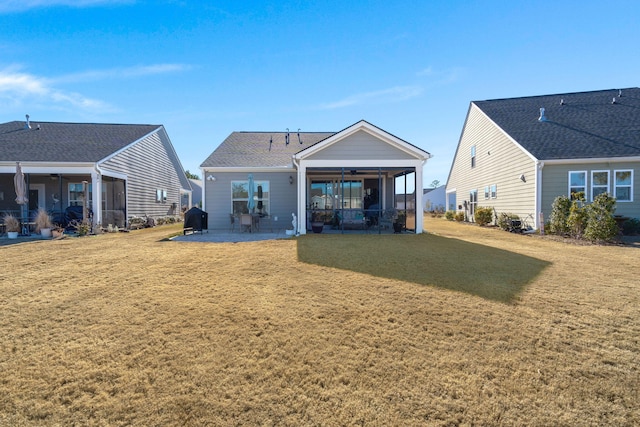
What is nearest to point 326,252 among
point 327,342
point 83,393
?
point 327,342

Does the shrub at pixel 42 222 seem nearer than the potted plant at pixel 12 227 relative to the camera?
No

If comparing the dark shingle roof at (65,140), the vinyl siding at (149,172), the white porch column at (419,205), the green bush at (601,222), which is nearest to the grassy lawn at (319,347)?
the green bush at (601,222)

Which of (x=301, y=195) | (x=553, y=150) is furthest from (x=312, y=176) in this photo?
(x=553, y=150)

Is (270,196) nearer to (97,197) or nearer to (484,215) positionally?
(97,197)

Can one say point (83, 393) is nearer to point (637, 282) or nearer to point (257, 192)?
point (637, 282)

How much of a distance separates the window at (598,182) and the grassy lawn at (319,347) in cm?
977

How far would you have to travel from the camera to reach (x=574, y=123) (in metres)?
16.5

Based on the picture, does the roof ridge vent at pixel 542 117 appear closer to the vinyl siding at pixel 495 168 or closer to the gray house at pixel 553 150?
the gray house at pixel 553 150

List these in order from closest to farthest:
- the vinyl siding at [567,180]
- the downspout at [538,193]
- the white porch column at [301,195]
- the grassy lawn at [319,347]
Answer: the grassy lawn at [319,347] < the white porch column at [301,195] < the vinyl siding at [567,180] < the downspout at [538,193]

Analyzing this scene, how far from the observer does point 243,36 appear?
13.4 m

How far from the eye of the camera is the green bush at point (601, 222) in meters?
10.6

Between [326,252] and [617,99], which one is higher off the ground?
[617,99]

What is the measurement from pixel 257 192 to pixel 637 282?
43.4ft

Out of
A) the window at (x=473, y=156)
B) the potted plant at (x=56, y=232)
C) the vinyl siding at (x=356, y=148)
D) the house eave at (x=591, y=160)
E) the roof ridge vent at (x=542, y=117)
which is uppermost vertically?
the roof ridge vent at (x=542, y=117)
